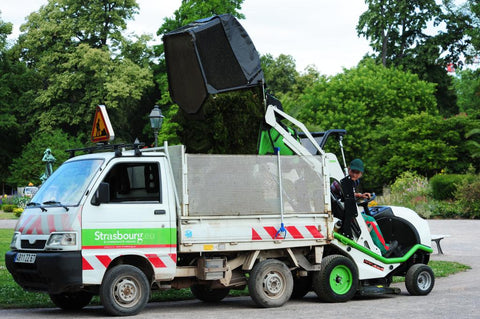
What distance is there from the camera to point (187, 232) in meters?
10.9

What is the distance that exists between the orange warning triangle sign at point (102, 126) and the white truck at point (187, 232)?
169 cm

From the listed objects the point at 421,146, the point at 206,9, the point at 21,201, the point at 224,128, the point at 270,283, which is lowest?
the point at 270,283

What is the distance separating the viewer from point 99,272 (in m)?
10.3

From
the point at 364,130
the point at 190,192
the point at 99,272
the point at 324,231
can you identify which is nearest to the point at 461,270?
the point at 324,231

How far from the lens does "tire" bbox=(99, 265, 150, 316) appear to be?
10281mm

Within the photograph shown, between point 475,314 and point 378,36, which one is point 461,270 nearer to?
point 475,314

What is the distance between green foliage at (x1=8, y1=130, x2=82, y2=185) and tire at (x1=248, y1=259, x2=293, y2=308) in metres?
47.6

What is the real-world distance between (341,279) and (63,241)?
459 cm

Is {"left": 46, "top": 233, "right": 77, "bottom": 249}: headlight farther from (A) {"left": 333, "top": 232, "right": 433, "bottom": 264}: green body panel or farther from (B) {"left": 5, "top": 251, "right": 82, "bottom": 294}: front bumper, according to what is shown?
(A) {"left": 333, "top": 232, "right": 433, "bottom": 264}: green body panel

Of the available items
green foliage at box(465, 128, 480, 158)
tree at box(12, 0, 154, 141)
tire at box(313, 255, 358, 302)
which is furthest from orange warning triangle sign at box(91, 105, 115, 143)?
tree at box(12, 0, 154, 141)

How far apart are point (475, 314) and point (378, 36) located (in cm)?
6037

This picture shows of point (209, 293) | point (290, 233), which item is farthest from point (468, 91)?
point (290, 233)

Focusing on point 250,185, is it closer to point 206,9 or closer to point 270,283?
point 270,283

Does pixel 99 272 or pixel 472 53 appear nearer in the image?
pixel 99 272
